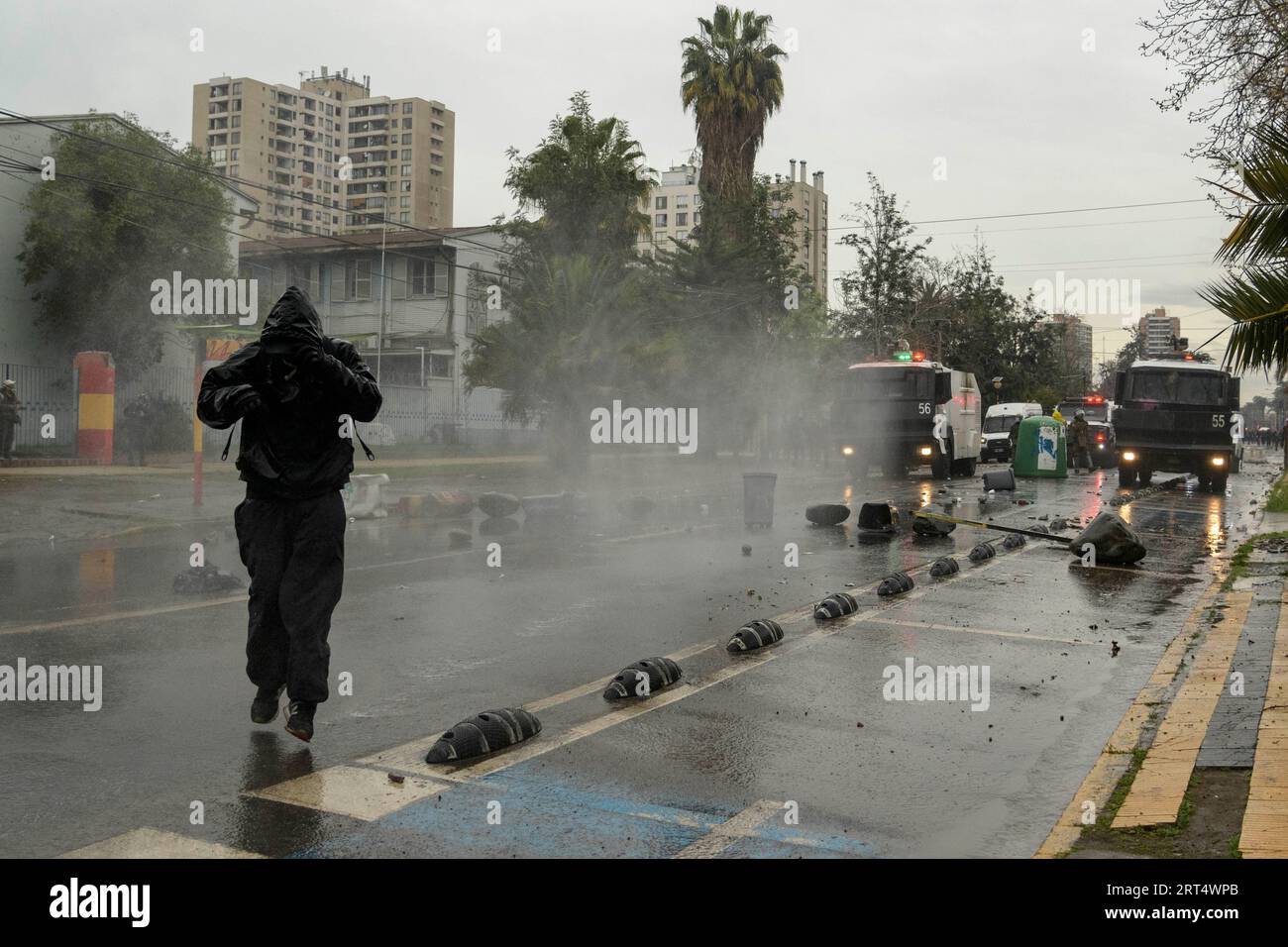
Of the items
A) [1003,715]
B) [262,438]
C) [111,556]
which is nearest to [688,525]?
[111,556]

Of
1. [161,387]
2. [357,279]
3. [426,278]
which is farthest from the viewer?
[357,279]

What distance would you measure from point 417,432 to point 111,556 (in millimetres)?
24967

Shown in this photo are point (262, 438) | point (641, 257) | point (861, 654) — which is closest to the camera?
point (262, 438)

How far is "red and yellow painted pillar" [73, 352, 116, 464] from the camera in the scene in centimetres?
2409

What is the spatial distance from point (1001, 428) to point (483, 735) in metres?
41.1

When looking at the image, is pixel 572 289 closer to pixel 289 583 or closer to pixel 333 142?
pixel 289 583

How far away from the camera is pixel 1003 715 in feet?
21.0

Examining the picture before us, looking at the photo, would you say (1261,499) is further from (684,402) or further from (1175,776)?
(1175,776)

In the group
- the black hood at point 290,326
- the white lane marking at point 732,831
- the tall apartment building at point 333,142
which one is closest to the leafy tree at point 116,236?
the black hood at point 290,326

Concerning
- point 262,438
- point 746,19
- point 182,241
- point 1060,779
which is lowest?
point 1060,779

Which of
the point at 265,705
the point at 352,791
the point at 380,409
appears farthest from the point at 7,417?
the point at 352,791

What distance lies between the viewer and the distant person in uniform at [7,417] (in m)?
21.8

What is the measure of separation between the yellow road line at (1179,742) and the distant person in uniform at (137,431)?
2138 centimetres

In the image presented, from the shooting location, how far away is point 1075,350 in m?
104
